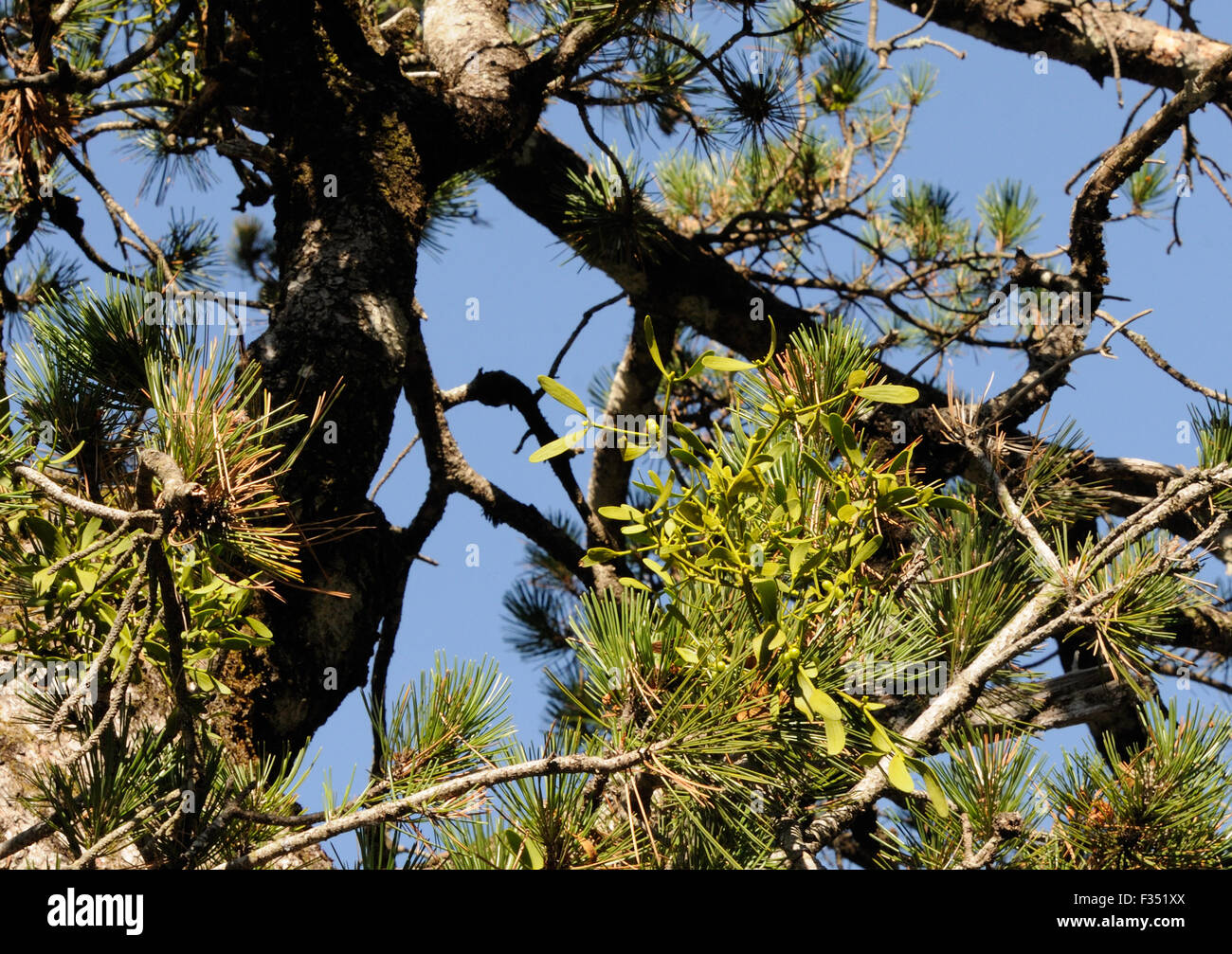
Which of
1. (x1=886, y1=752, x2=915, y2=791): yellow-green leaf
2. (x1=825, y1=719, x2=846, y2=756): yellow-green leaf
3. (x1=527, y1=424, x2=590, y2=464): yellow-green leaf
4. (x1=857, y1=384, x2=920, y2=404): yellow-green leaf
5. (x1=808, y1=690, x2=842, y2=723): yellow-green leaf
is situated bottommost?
(x1=886, y1=752, x2=915, y2=791): yellow-green leaf

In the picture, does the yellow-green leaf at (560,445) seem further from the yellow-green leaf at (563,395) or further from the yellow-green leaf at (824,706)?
the yellow-green leaf at (824,706)

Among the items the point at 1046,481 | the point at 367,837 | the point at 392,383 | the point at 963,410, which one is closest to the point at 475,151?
the point at 392,383

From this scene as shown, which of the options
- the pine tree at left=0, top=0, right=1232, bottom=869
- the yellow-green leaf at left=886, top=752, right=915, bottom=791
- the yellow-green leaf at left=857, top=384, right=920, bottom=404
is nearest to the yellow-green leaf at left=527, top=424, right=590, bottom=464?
the pine tree at left=0, top=0, right=1232, bottom=869

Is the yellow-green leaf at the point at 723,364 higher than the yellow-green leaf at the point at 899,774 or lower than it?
higher

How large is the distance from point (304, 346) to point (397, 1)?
6.66ft

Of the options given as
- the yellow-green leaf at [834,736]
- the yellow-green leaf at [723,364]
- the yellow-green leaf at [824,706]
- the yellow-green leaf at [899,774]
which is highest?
the yellow-green leaf at [723,364]

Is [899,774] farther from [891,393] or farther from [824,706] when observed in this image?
[891,393]

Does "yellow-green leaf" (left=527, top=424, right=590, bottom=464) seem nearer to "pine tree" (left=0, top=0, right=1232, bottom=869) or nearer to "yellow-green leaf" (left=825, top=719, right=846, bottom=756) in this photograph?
"pine tree" (left=0, top=0, right=1232, bottom=869)

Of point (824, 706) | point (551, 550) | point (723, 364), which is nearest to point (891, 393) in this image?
point (723, 364)

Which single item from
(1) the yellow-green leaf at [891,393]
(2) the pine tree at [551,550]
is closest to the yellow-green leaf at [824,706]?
(2) the pine tree at [551,550]

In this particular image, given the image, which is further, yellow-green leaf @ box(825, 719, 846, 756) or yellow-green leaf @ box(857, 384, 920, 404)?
yellow-green leaf @ box(857, 384, 920, 404)

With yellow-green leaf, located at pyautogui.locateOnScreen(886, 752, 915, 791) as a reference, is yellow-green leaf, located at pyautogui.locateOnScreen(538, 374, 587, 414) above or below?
above

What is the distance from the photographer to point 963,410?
152 cm

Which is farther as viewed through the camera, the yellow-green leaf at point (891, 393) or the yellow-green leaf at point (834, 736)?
the yellow-green leaf at point (891, 393)
